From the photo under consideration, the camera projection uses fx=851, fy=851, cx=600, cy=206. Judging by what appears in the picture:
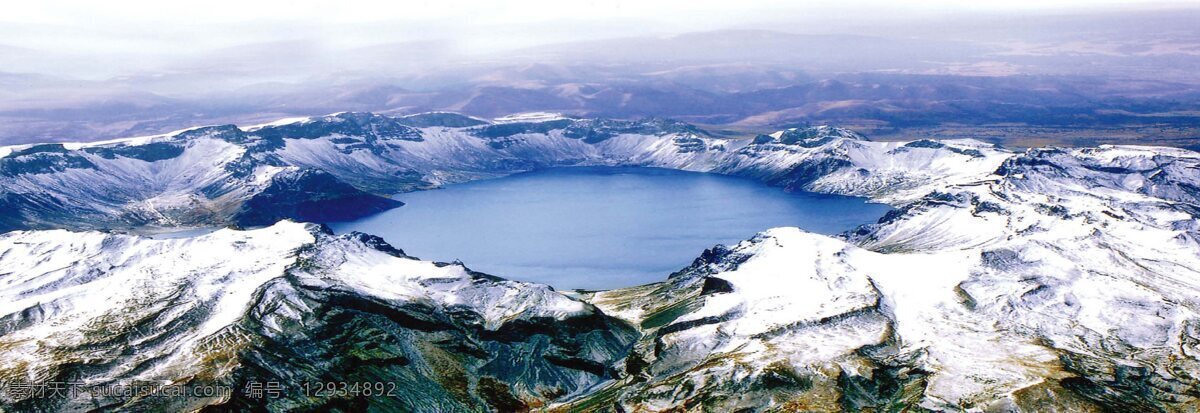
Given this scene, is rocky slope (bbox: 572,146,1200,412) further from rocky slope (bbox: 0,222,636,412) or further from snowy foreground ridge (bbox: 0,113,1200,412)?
rocky slope (bbox: 0,222,636,412)

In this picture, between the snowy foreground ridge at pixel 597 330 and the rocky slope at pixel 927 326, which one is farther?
the rocky slope at pixel 927 326

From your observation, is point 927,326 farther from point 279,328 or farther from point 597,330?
point 279,328

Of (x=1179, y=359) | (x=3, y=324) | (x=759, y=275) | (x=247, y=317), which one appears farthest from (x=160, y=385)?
(x=1179, y=359)

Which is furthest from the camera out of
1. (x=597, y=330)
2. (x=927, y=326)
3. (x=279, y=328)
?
(x=927, y=326)

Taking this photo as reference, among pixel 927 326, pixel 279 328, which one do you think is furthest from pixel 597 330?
pixel 927 326

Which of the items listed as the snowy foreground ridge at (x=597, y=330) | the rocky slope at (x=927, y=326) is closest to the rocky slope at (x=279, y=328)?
the snowy foreground ridge at (x=597, y=330)

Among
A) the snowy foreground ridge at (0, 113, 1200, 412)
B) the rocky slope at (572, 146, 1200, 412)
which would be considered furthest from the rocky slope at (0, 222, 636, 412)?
the rocky slope at (572, 146, 1200, 412)

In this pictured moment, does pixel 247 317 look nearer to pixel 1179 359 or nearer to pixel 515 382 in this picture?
pixel 515 382

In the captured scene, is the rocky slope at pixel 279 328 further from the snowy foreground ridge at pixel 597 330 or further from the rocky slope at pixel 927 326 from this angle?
the rocky slope at pixel 927 326

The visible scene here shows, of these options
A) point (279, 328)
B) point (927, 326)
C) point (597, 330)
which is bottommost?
point (927, 326)

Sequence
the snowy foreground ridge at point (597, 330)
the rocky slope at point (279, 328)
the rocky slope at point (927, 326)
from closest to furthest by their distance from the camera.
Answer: the rocky slope at point (279, 328)
the snowy foreground ridge at point (597, 330)
the rocky slope at point (927, 326)

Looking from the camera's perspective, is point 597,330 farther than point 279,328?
Yes

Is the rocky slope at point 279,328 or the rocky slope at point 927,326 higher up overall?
the rocky slope at point 279,328
